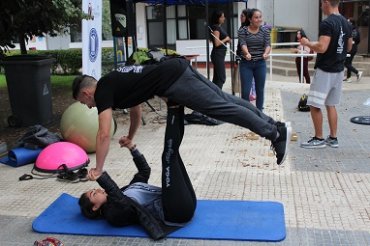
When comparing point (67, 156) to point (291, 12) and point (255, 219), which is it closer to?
point (255, 219)

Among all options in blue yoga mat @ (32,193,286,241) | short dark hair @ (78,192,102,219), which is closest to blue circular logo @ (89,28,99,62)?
blue yoga mat @ (32,193,286,241)

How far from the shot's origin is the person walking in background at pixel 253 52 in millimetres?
7465

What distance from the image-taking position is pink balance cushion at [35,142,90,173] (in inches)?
215

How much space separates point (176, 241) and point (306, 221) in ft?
3.59

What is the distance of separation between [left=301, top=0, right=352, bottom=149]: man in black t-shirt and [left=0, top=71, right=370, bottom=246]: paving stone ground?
0.48 metres

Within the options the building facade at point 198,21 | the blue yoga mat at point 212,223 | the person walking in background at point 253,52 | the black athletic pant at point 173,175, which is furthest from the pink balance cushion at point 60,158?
the building facade at point 198,21

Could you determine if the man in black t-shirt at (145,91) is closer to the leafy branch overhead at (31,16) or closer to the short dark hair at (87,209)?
the short dark hair at (87,209)

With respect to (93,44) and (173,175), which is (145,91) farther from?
(93,44)

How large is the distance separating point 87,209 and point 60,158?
5.37 ft

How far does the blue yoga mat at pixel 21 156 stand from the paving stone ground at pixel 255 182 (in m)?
0.10

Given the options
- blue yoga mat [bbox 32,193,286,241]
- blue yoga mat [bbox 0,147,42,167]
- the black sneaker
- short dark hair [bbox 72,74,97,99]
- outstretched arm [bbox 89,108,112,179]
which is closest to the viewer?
outstretched arm [bbox 89,108,112,179]

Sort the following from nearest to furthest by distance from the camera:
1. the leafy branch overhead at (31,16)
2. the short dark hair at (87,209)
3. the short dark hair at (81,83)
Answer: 1. the short dark hair at (81,83)
2. the short dark hair at (87,209)
3. the leafy branch overhead at (31,16)

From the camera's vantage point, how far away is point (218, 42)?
30.3 feet

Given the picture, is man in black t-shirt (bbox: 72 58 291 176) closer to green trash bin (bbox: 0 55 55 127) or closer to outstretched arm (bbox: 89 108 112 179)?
outstretched arm (bbox: 89 108 112 179)
